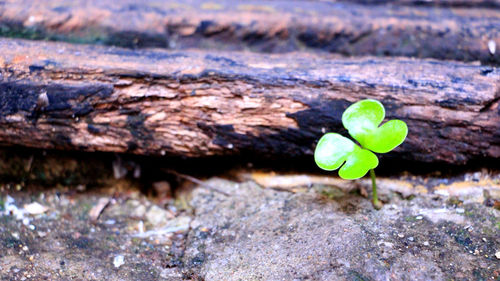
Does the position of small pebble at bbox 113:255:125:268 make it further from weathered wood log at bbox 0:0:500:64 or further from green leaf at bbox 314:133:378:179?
weathered wood log at bbox 0:0:500:64

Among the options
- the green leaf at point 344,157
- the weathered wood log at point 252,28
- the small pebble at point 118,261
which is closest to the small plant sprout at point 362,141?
the green leaf at point 344,157

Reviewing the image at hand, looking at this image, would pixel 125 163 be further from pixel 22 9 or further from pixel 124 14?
pixel 22 9

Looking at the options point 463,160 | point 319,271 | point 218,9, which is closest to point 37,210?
point 319,271

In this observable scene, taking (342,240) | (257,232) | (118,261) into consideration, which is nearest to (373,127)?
(342,240)

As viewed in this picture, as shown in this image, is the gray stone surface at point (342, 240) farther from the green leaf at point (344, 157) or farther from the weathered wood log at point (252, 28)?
the weathered wood log at point (252, 28)

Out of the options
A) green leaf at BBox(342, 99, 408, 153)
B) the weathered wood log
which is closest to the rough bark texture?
green leaf at BBox(342, 99, 408, 153)
